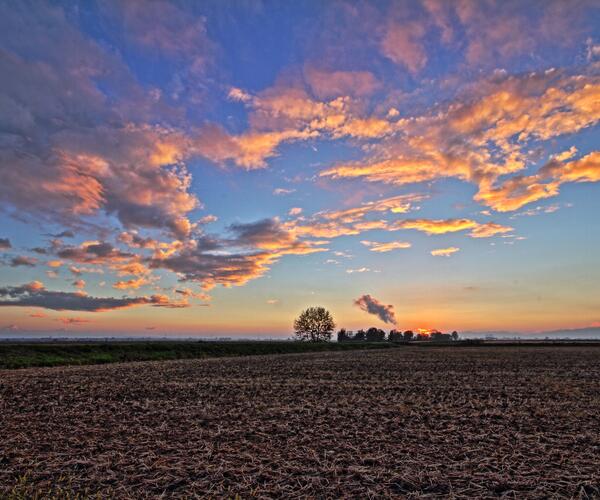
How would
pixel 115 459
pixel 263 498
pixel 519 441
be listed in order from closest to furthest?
pixel 263 498 < pixel 115 459 < pixel 519 441

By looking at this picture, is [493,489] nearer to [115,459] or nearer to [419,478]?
[419,478]

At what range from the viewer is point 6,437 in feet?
42.4

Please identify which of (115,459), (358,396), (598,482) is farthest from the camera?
(358,396)

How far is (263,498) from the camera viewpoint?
802 cm

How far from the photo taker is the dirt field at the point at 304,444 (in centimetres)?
871

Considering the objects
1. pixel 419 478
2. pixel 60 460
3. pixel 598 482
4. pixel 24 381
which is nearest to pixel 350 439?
pixel 419 478

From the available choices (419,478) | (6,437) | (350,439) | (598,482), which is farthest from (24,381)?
(598,482)

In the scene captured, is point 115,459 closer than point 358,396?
Yes

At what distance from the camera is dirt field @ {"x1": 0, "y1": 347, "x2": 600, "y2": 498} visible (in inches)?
343

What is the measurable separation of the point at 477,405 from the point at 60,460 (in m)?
14.9

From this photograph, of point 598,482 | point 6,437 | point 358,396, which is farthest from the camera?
point 358,396

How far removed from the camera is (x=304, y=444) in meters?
11.6

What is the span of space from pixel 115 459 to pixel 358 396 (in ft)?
40.5

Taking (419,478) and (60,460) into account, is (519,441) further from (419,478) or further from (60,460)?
(60,460)
